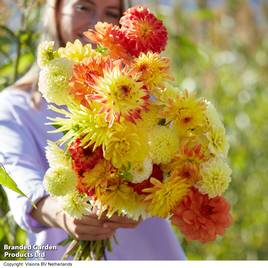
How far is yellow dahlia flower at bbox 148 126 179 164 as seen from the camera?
0.73 meters

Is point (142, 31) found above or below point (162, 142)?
above

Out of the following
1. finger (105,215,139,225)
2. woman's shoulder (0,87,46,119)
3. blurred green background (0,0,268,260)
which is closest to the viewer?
finger (105,215,139,225)

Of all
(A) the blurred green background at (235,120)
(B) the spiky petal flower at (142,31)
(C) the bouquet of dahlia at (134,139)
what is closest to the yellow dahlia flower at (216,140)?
(C) the bouquet of dahlia at (134,139)

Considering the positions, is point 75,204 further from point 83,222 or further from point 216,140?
point 216,140

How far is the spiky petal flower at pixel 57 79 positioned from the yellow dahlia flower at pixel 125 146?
8 centimetres

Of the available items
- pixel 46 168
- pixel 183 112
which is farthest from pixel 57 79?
pixel 46 168

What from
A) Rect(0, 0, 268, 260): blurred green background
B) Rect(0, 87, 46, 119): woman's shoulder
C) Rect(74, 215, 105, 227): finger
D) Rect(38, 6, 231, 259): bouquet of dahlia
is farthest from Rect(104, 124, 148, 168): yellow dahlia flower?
Rect(0, 0, 268, 260): blurred green background

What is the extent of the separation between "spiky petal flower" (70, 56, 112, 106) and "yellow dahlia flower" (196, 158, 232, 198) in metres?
0.14

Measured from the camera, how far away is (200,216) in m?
0.76

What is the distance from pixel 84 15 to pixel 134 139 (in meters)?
0.34

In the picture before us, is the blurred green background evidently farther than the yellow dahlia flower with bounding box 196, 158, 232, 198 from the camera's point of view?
Yes

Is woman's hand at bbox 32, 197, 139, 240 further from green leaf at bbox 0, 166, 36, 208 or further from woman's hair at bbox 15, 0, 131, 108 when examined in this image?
woman's hair at bbox 15, 0, 131, 108

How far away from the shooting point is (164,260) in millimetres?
1068

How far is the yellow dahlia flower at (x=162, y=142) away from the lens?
0.73 m
